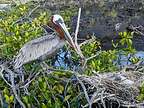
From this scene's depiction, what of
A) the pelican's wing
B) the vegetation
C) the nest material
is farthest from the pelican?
the nest material

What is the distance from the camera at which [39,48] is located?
19.7ft

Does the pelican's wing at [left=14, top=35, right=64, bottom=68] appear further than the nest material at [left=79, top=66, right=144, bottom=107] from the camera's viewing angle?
Yes

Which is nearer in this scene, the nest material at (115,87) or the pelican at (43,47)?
the nest material at (115,87)

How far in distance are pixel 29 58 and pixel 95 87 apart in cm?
107

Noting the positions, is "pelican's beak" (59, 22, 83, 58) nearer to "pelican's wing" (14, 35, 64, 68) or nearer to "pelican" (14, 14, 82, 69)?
"pelican" (14, 14, 82, 69)

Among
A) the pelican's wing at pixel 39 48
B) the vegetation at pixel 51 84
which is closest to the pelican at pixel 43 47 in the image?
the pelican's wing at pixel 39 48

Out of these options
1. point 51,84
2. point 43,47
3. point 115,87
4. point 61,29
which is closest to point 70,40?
point 61,29

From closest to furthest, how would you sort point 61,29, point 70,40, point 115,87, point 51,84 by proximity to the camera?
1. point 115,87
2. point 51,84
3. point 70,40
4. point 61,29

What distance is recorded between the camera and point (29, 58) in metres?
5.97

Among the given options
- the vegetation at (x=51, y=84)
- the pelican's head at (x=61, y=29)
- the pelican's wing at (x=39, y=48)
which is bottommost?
the vegetation at (x=51, y=84)

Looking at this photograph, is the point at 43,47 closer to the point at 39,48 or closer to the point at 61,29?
the point at 39,48

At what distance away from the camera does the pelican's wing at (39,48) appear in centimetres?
597

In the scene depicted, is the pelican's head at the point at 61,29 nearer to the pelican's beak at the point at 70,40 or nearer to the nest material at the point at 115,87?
the pelican's beak at the point at 70,40

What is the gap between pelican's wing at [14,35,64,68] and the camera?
5973 millimetres
